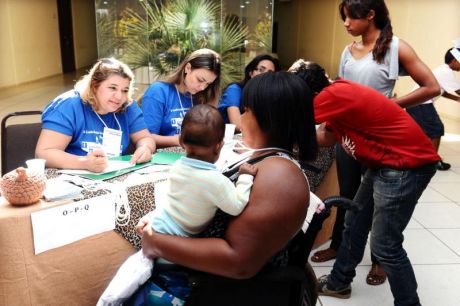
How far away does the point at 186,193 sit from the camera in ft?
3.57

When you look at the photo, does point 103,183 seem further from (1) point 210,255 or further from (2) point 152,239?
(1) point 210,255

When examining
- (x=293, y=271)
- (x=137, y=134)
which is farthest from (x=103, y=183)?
(x=293, y=271)

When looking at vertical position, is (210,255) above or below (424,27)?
below

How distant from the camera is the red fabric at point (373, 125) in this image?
1.55 meters

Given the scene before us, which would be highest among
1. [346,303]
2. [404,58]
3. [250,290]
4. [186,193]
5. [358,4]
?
[358,4]

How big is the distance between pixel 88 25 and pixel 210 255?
1424 centimetres

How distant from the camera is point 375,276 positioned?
7.42 ft

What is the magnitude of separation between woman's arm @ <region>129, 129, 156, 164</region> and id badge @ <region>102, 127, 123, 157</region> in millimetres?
113

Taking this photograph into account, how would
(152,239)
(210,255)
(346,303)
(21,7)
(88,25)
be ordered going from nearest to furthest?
(210,255) → (152,239) → (346,303) → (21,7) → (88,25)

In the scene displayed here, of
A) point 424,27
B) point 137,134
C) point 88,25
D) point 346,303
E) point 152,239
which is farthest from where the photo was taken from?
point 88,25

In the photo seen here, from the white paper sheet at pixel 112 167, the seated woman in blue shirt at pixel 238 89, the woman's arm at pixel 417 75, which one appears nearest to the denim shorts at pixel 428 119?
the seated woman in blue shirt at pixel 238 89

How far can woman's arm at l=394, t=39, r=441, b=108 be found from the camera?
1935 millimetres

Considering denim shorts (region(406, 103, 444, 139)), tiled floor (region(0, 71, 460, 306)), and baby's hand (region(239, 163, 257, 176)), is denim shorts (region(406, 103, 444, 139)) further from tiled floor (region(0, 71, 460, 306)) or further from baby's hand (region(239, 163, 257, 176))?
baby's hand (region(239, 163, 257, 176))

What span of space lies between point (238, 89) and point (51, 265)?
1840mm
